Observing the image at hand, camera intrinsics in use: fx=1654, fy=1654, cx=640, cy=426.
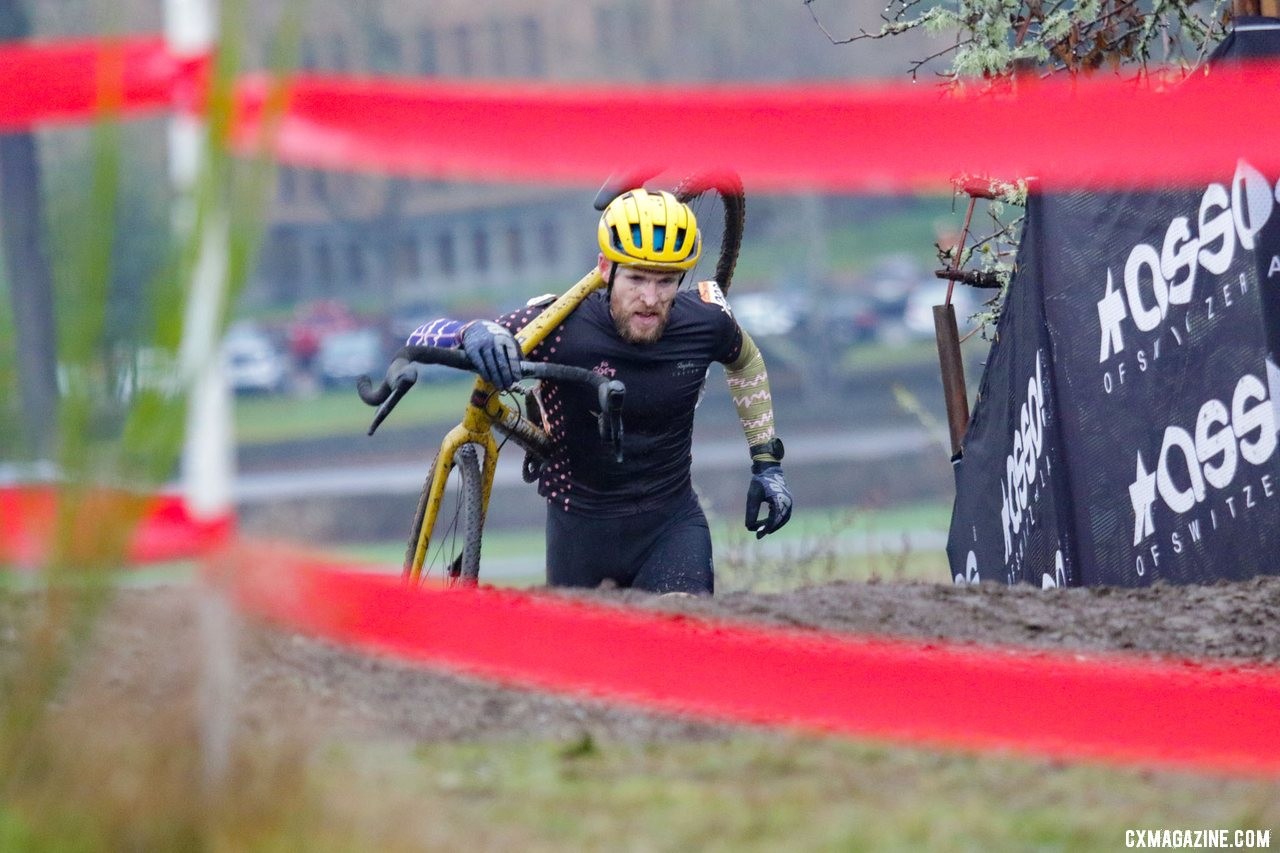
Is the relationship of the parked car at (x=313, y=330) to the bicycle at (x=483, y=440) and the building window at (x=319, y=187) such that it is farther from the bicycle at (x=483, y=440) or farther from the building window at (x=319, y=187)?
the bicycle at (x=483, y=440)

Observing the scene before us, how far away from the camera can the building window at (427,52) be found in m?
56.6

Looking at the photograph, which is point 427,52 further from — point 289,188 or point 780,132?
point 780,132

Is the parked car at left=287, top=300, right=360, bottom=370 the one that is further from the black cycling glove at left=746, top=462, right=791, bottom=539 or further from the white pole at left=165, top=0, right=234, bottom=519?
the white pole at left=165, top=0, right=234, bottom=519

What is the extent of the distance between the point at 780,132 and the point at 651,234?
2.91 metres

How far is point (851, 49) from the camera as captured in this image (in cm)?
5278

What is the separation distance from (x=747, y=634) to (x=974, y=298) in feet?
146

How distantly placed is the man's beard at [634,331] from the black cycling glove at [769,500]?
30.2 inches

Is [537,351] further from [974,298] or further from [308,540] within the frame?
[974,298]

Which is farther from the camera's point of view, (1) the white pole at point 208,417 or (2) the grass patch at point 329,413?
(2) the grass patch at point 329,413

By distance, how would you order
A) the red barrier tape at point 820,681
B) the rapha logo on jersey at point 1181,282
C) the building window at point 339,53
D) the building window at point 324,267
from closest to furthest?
1. the red barrier tape at point 820,681
2. the rapha logo on jersey at point 1181,282
3. the building window at point 324,267
4. the building window at point 339,53

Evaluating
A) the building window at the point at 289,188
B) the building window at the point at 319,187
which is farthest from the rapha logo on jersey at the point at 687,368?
the building window at the point at 289,188

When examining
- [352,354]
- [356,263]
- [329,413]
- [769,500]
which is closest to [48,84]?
[769,500]

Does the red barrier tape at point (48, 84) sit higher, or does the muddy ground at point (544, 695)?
the red barrier tape at point (48, 84)

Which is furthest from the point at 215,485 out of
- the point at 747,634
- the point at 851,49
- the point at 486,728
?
the point at 851,49
